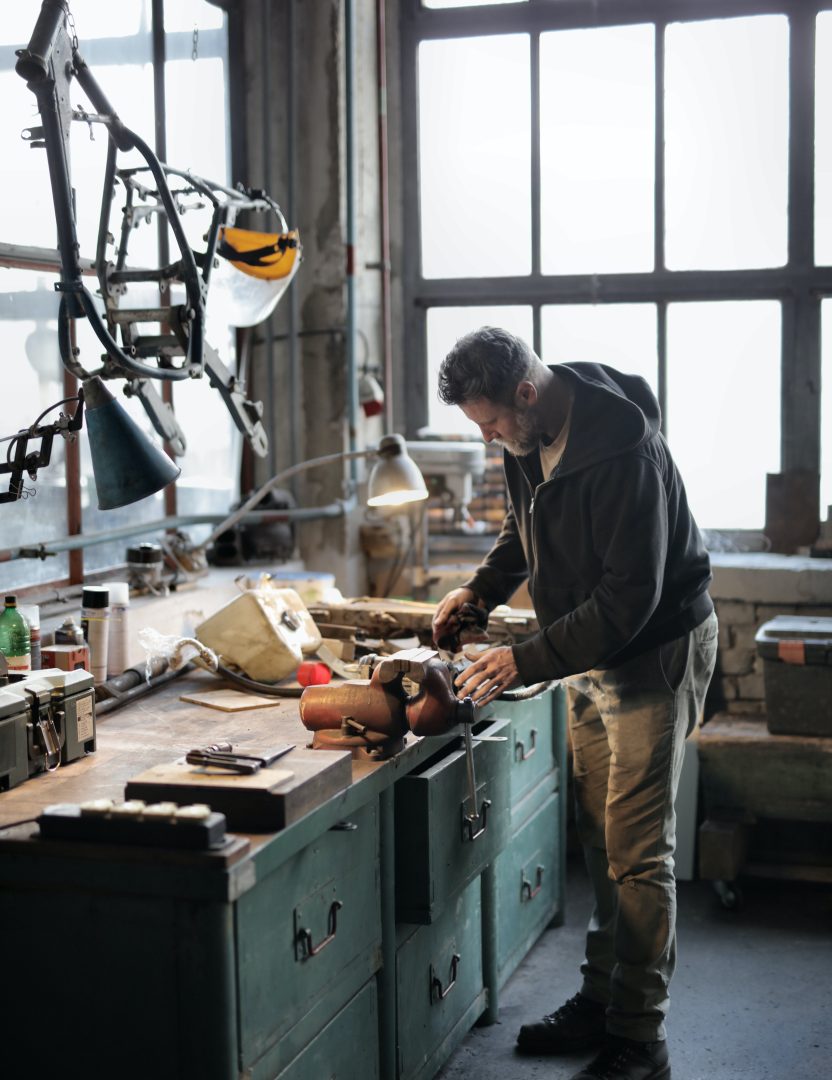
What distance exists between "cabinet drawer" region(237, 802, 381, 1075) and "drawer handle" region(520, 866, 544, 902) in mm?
1063

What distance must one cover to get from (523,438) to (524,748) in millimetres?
1016

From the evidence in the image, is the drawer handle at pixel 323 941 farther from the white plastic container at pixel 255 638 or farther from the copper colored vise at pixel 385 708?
the white plastic container at pixel 255 638

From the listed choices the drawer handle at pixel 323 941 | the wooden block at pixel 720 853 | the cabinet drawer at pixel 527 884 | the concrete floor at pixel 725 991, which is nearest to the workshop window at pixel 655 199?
the wooden block at pixel 720 853

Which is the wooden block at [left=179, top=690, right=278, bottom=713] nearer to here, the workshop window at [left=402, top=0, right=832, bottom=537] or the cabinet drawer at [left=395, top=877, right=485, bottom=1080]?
the cabinet drawer at [left=395, top=877, right=485, bottom=1080]

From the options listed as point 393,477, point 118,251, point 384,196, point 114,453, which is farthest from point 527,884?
point 384,196

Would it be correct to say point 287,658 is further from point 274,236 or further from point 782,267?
point 782,267

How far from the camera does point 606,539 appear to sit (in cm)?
266

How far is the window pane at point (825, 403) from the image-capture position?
4570 millimetres

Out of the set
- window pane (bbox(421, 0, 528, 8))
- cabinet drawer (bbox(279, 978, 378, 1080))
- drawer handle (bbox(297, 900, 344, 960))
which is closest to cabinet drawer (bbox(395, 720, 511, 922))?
cabinet drawer (bbox(279, 978, 378, 1080))

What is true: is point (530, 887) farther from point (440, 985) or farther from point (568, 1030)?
point (440, 985)

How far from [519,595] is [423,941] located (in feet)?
6.51

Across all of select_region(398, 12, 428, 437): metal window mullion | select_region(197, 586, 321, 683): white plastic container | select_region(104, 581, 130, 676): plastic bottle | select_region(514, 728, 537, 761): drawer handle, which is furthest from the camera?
select_region(398, 12, 428, 437): metal window mullion

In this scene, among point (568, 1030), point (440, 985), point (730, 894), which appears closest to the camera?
point (440, 985)

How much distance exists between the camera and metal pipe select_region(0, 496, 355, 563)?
10.2ft
